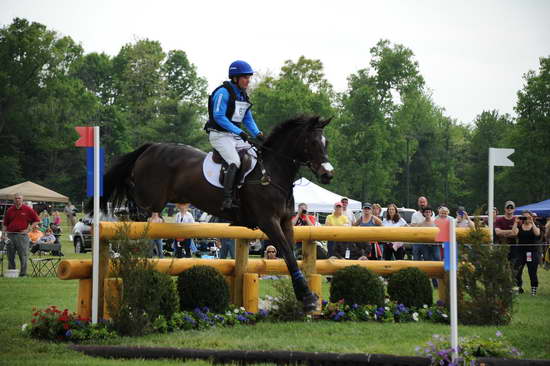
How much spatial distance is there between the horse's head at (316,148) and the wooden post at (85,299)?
316 cm

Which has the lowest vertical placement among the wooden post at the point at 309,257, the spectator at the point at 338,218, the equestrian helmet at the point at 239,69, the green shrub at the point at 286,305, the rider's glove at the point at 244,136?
the green shrub at the point at 286,305

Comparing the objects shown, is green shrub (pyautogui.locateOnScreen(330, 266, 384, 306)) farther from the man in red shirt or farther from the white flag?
the man in red shirt

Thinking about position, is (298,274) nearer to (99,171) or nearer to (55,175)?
(99,171)

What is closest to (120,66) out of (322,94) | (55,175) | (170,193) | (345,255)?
(55,175)

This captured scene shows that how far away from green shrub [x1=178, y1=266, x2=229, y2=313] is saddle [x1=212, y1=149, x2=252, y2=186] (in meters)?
1.32

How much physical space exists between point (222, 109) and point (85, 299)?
2957 millimetres

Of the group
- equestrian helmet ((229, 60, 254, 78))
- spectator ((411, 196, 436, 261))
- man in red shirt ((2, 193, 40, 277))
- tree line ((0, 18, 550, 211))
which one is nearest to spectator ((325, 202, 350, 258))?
spectator ((411, 196, 436, 261))

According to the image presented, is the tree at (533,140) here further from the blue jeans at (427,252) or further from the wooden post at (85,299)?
the wooden post at (85,299)

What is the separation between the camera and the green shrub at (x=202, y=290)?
31.0 ft

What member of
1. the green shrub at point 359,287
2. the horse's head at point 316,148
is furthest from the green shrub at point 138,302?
the green shrub at point 359,287

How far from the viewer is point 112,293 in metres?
8.59

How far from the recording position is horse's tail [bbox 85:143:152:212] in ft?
32.6

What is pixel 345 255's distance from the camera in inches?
661

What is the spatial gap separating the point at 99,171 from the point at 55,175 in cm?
5567
